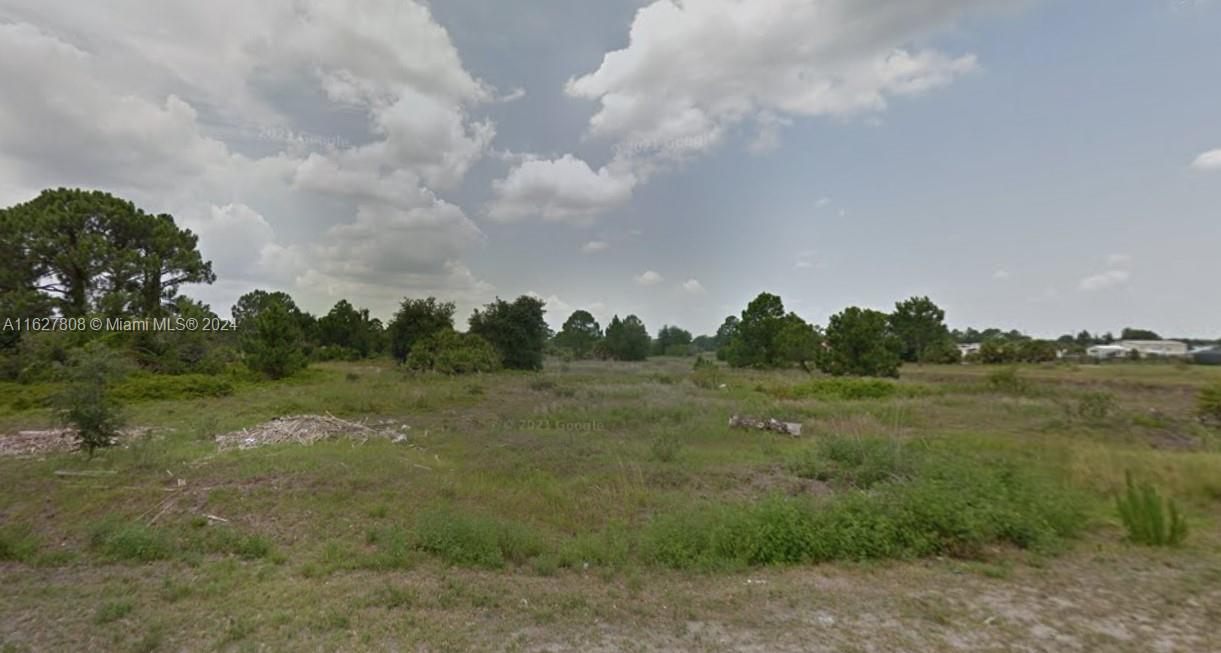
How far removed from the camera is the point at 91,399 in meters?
7.77

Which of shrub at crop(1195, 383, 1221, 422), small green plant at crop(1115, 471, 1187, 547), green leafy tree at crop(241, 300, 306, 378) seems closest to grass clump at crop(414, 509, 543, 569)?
small green plant at crop(1115, 471, 1187, 547)

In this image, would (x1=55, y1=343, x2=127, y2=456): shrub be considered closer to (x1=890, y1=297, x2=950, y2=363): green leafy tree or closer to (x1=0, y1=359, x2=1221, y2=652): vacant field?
(x1=0, y1=359, x2=1221, y2=652): vacant field

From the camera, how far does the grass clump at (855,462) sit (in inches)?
285

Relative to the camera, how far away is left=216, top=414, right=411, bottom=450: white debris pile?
9766 millimetres

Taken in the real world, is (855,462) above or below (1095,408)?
below

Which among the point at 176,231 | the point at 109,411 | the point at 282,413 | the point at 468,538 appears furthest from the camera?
the point at 176,231

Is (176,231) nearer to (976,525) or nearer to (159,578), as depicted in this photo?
(159,578)

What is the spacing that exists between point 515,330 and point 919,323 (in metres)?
49.1

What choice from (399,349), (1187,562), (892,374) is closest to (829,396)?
(892,374)

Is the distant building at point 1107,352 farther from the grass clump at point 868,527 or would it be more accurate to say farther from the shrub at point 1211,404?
the grass clump at point 868,527

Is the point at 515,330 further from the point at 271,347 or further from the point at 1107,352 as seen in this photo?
the point at 1107,352

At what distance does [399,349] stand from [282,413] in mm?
24781

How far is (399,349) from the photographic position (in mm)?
37219

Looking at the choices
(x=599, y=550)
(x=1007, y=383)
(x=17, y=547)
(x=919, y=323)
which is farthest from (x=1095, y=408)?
(x=919, y=323)
